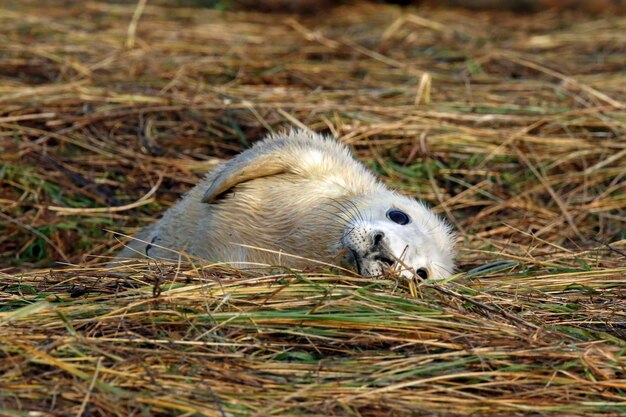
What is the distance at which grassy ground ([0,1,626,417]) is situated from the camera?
333 centimetres

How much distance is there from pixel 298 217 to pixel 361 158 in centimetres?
202

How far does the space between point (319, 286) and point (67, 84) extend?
12.9 feet

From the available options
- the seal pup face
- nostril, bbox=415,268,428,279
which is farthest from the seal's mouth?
nostril, bbox=415,268,428,279

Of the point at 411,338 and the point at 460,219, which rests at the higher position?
the point at 411,338

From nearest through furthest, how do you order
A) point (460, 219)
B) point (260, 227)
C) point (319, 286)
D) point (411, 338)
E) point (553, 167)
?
point (411, 338) → point (319, 286) → point (260, 227) → point (460, 219) → point (553, 167)

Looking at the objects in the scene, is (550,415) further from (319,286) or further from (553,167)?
(553,167)

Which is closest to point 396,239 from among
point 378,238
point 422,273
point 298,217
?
point 378,238

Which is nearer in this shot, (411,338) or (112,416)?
(112,416)

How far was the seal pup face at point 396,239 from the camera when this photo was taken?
4.17 metres

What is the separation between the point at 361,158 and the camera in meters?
6.77

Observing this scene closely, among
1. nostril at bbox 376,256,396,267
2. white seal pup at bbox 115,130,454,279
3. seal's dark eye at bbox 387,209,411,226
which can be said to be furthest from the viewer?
seal's dark eye at bbox 387,209,411,226

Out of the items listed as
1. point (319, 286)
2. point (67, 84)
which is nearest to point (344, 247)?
point (319, 286)

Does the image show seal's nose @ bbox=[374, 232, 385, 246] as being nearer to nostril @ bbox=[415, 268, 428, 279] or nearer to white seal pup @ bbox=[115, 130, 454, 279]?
white seal pup @ bbox=[115, 130, 454, 279]

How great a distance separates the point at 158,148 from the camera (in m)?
6.74
